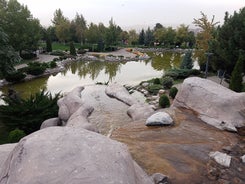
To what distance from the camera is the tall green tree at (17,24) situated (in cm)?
2669

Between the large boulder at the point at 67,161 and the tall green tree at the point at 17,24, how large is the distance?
1004 inches

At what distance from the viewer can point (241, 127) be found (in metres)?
7.97

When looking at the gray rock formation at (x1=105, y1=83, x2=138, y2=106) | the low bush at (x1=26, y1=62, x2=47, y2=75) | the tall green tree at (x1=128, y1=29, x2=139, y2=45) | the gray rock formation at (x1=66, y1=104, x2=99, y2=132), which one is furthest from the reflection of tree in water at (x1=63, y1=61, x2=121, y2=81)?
the tall green tree at (x1=128, y1=29, x2=139, y2=45)

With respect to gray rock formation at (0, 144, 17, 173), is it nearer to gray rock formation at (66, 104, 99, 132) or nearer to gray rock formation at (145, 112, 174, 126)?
gray rock formation at (66, 104, 99, 132)

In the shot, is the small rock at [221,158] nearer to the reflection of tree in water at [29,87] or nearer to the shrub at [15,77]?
the reflection of tree in water at [29,87]

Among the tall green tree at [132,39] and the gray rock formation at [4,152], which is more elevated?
the tall green tree at [132,39]

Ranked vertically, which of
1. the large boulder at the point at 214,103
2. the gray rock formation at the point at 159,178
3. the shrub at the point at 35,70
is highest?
the large boulder at the point at 214,103

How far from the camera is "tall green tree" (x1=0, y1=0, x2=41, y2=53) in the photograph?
2669cm

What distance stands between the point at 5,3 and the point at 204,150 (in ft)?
92.9

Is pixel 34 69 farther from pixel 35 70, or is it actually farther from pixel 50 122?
pixel 50 122

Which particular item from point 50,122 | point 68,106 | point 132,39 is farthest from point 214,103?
point 132,39

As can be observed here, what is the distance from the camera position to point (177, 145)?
665 centimetres

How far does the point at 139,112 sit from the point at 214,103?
278cm

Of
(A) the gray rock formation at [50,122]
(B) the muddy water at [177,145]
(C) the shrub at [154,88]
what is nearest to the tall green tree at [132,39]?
(C) the shrub at [154,88]
